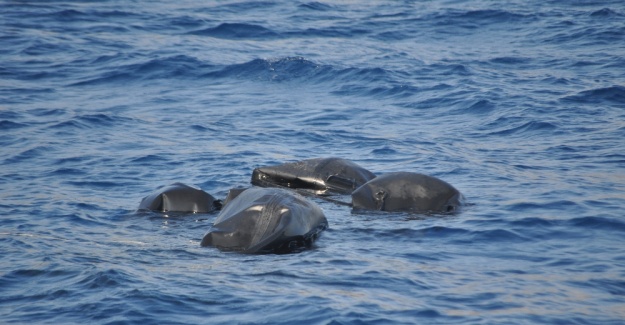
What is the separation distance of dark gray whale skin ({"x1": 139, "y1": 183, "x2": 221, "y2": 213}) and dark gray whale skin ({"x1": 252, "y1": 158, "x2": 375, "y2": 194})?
1.05 meters

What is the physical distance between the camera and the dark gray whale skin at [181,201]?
392 inches

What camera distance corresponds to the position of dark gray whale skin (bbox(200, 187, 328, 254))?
8.37 m

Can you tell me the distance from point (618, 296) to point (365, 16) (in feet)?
55.6

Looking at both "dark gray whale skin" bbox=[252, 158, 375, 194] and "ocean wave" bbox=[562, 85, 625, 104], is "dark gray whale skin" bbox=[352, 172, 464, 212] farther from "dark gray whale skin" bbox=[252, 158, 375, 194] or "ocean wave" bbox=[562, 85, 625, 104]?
"ocean wave" bbox=[562, 85, 625, 104]

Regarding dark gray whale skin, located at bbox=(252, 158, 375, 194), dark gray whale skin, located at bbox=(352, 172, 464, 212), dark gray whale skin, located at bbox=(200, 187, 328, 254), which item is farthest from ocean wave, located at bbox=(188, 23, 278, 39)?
dark gray whale skin, located at bbox=(200, 187, 328, 254)

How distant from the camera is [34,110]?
1587 centimetres

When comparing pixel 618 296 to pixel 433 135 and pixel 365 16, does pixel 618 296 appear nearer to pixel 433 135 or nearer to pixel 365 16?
pixel 433 135

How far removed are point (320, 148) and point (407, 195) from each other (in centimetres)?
368

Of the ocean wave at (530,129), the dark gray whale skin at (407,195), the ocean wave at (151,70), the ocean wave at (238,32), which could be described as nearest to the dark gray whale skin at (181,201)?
the dark gray whale skin at (407,195)

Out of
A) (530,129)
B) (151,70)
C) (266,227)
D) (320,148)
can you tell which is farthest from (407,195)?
(151,70)

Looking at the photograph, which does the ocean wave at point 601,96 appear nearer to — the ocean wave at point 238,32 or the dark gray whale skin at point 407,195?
the dark gray whale skin at point 407,195

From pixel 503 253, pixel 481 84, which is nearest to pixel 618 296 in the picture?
pixel 503 253

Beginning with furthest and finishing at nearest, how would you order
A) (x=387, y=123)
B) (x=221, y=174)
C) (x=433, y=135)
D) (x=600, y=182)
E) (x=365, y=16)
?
(x=365, y=16) < (x=387, y=123) < (x=433, y=135) < (x=221, y=174) < (x=600, y=182)

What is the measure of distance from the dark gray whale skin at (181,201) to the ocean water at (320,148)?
0.19 m
